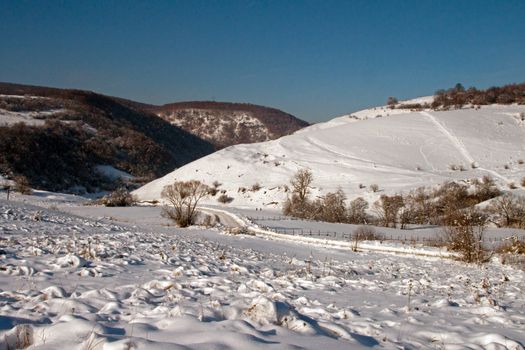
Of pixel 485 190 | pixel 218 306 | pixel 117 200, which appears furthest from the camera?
pixel 117 200

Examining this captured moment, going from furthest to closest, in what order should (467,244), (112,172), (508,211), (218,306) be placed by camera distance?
(112,172), (508,211), (467,244), (218,306)

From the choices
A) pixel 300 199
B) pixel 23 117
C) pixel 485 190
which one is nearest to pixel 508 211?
pixel 485 190

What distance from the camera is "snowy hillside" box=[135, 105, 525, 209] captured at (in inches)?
1853

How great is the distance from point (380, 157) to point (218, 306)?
53.5m

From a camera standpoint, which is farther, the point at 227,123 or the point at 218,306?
the point at 227,123

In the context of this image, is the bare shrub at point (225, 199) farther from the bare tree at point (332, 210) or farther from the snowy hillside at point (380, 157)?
the bare tree at point (332, 210)

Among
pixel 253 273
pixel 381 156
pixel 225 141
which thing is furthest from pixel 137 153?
pixel 253 273

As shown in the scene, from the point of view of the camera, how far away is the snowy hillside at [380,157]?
47.1m

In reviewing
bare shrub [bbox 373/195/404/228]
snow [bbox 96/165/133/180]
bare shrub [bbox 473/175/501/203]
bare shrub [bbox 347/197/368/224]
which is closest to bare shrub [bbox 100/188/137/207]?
bare shrub [bbox 347/197/368/224]

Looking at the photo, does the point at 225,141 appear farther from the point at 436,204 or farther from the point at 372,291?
the point at 372,291

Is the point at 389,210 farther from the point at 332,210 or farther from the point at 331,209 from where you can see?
the point at 331,209

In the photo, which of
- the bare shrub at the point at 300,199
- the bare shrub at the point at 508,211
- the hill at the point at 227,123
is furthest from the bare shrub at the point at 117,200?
the hill at the point at 227,123

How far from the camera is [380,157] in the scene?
55406mm

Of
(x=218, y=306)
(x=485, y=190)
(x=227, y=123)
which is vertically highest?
(x=227, y=123)
